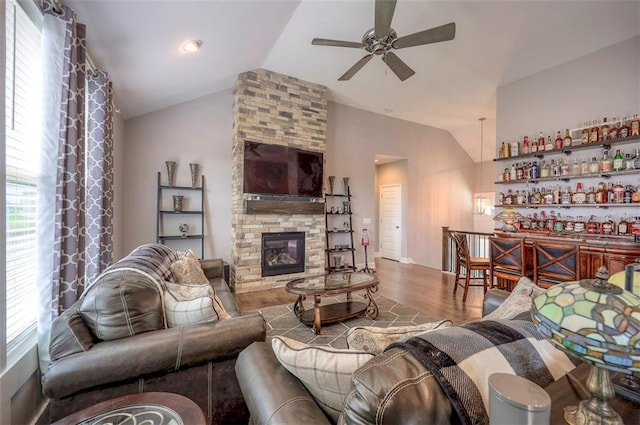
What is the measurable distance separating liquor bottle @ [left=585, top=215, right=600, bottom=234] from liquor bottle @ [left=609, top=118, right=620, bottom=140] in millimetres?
1059

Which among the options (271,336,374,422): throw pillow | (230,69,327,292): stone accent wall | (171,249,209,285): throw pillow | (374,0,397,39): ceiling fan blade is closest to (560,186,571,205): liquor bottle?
(374,0,397,39): ceiling fan blade

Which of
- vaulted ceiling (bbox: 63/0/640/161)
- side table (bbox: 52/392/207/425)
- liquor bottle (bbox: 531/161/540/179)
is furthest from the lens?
liquor bottle (bbox: 531/161/540/179)

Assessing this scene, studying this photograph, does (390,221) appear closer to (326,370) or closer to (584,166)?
(584,166)

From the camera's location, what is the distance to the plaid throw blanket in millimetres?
644

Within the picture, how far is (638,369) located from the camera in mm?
546

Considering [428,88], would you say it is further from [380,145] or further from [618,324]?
[618,324]

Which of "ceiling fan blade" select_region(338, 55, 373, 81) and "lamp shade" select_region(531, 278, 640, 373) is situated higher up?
"ceiling fan blade" select_region(338, 55, 373, 81)

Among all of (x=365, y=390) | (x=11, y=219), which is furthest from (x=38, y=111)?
(x=365, y=390)

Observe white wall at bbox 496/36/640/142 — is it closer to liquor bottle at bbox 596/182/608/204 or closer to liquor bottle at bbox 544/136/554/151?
A: liquor bottle at bbox 544/136/554/151

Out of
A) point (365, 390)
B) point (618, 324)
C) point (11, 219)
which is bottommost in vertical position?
point (365, 390)

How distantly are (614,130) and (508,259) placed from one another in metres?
2.14

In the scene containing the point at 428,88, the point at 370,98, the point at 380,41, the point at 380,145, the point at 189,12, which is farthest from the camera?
the point at 380,145

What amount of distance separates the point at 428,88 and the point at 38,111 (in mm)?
5160

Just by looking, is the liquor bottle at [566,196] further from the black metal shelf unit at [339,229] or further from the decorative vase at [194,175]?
the decorative vase at [194,175]
